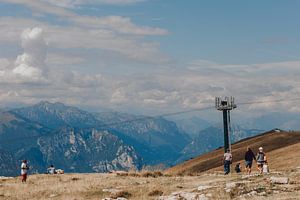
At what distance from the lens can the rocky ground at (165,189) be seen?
89.0ft

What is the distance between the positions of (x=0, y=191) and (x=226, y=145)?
5753 cm

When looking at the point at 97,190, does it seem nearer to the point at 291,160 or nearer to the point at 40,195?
the point at 40,195

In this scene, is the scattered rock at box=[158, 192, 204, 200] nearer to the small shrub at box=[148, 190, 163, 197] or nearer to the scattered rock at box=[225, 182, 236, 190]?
the small shrub at box=[148, 190, 163, 197]

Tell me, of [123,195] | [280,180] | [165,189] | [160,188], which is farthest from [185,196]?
[280,180]

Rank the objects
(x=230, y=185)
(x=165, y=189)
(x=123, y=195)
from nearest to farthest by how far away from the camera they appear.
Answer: (x=230, y=185) → (x=123, y=195) → (x=165, y=189)

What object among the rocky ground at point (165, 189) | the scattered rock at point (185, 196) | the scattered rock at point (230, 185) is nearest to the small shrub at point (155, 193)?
the rocky ground at point (165, 189)

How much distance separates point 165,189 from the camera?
3219 cm

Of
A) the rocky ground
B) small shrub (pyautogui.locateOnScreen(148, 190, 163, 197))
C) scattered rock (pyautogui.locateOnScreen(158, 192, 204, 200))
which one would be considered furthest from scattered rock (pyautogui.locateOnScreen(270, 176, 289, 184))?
small shrub (pyautogui.locateOnScreen(148, 190, 163, 197))

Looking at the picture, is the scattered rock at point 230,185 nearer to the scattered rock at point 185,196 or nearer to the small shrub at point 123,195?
the scattered rock at point 185,196

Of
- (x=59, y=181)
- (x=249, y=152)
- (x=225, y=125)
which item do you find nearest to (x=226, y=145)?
(x=225, y=125)

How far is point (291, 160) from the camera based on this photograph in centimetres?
6469

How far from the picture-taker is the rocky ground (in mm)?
27136

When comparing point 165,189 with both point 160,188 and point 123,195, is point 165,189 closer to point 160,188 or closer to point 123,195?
point 160,188

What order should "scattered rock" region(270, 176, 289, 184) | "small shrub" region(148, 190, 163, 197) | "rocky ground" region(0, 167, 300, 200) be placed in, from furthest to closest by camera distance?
"small shrub" region(148, 190, 163, 197) < "scattered rock" region(270, 176, 289, 184) < "rocky ground" region(0, 167, 300, 200)
